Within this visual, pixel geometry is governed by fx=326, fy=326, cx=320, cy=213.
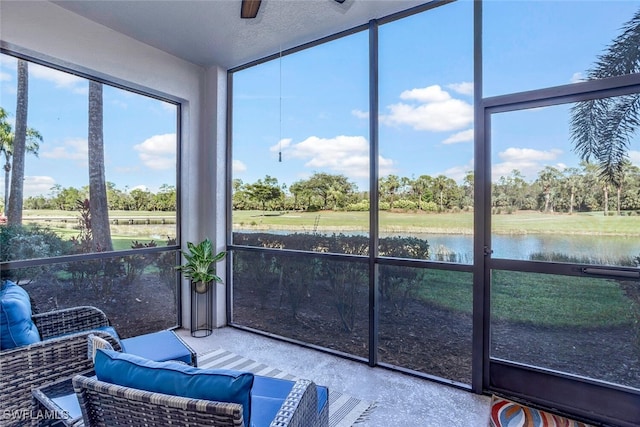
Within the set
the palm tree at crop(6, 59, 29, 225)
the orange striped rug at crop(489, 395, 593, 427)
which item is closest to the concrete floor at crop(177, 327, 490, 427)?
the orange striped rug at crop(489, 395, 593, 427)

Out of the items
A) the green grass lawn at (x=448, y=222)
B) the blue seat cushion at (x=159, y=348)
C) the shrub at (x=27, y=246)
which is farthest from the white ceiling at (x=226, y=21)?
the blue seat cushion at (x=159, y=348)

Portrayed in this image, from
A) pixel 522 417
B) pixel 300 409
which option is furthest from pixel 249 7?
pixel 522 417

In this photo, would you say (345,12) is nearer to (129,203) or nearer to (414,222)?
(414,222)

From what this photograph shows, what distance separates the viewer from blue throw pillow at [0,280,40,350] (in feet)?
6.30

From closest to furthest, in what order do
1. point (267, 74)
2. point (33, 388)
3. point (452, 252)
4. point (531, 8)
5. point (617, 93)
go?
point (33, 388) < point (617, 93) < point (531, 8) < point (452, 252) < point (267, 74)

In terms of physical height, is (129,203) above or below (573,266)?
above

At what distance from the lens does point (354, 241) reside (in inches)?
122

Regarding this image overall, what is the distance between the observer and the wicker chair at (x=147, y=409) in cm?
100

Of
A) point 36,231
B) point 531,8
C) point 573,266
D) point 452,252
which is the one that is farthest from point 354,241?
point 36,231

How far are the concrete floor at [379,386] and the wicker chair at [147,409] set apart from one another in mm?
1262

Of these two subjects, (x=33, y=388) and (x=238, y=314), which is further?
(x=238, y=314)

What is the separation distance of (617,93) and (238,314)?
13.0 feet

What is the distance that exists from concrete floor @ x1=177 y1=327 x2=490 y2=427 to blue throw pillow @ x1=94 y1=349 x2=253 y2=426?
1.41 m

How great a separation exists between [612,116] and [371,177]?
5.46ft
